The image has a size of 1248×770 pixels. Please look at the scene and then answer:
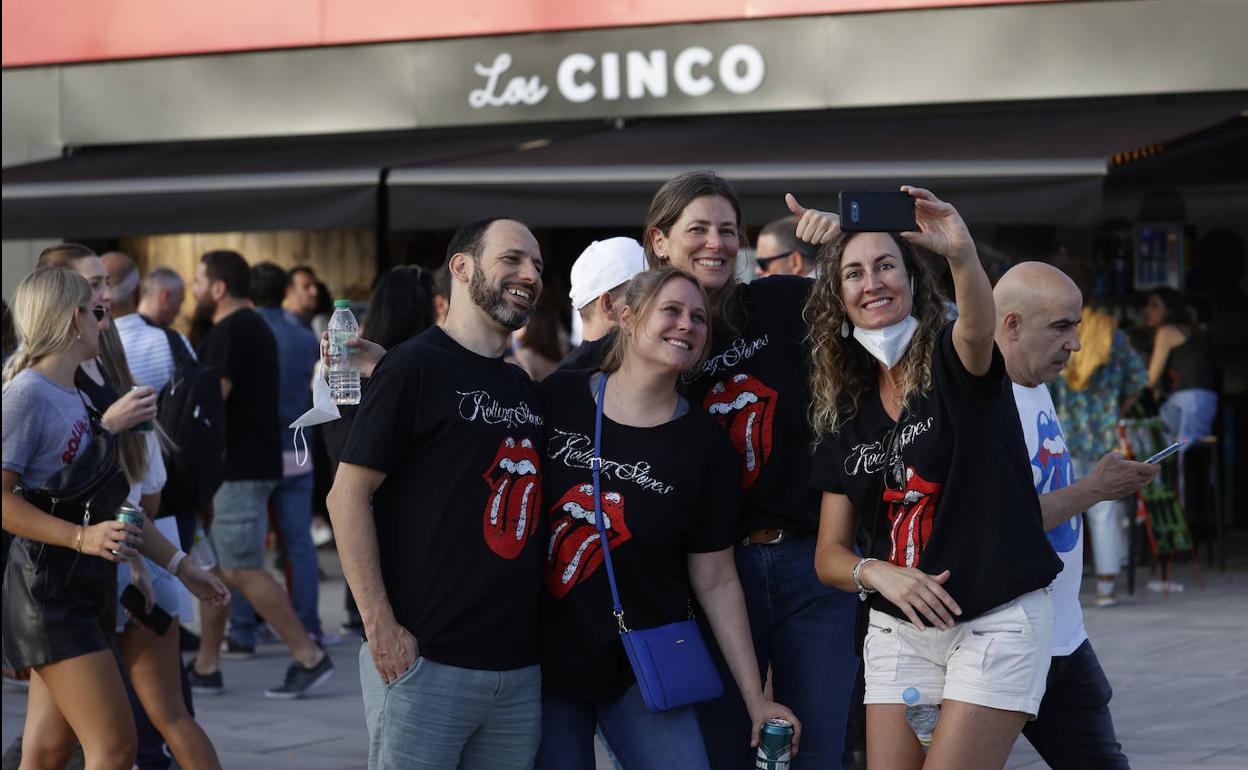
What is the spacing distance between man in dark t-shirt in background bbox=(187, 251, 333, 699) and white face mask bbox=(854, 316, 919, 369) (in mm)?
5036

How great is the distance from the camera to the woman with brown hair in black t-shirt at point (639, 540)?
Answer: 403 cm

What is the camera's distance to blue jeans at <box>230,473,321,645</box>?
29.7 feet

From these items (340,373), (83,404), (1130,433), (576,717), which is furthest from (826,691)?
(1130,433)

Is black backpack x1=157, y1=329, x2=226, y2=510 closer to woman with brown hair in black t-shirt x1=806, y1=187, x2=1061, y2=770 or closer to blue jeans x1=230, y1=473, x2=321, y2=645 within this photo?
blue jeans x1=230, y1=473, x2=321, y2=645

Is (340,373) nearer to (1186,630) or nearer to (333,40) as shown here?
(1186,630)

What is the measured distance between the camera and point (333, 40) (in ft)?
42.4

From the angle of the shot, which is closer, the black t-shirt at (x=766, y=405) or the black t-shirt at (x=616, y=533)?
the black t-shirt at (x=616, y=533)

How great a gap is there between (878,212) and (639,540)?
0.95 metres

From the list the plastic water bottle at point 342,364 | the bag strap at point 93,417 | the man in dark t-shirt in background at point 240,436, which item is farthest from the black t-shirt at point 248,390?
the plastic water bottle at point 342,364

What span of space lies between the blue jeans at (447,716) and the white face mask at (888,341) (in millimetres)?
1037

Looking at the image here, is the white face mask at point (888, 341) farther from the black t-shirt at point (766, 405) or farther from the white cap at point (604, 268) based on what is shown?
the white cap at point (604, 268)

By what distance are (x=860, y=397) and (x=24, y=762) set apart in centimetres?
271

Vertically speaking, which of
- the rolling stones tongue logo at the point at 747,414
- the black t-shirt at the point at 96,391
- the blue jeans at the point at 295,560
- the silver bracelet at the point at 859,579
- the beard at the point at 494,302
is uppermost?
the beard at the point at 494,302

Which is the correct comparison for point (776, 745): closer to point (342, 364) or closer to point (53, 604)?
point (342, 364)
